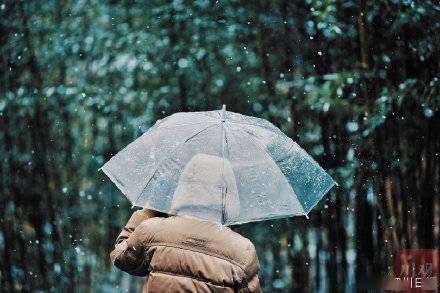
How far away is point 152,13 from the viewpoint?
160 inches

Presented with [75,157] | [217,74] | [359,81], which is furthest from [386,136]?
[75,157]

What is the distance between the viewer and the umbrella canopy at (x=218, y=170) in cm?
200

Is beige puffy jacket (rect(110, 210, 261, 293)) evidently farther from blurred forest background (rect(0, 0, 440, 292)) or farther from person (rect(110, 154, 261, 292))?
blurred forest background (rect(0, 0, 440, 292))

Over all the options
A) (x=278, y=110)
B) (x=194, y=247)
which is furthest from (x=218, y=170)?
(x=278, y=110)

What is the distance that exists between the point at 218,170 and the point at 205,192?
4.2 inches

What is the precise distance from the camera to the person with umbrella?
1.92 metres

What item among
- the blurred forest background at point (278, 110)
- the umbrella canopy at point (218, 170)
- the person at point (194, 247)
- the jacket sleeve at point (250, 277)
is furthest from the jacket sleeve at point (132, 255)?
the blurred forest background at point (278, 110)

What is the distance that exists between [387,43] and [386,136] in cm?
62

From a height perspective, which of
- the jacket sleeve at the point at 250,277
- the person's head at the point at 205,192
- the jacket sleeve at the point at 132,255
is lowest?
the jacket sleeve at the point at 250,277

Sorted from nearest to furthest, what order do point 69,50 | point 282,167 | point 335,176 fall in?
point 282,167 → point 335,176 → point 69,50

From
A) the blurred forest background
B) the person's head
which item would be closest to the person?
the person's head

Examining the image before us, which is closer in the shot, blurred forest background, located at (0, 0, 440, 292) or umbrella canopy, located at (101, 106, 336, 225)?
umbrella canopy, located at (101, 106, 336, 225)

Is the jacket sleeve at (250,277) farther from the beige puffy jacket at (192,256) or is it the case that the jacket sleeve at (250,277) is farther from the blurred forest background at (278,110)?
the blurred forest background at (278,110)

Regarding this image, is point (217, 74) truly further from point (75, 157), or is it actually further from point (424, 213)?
point (424, 213)
